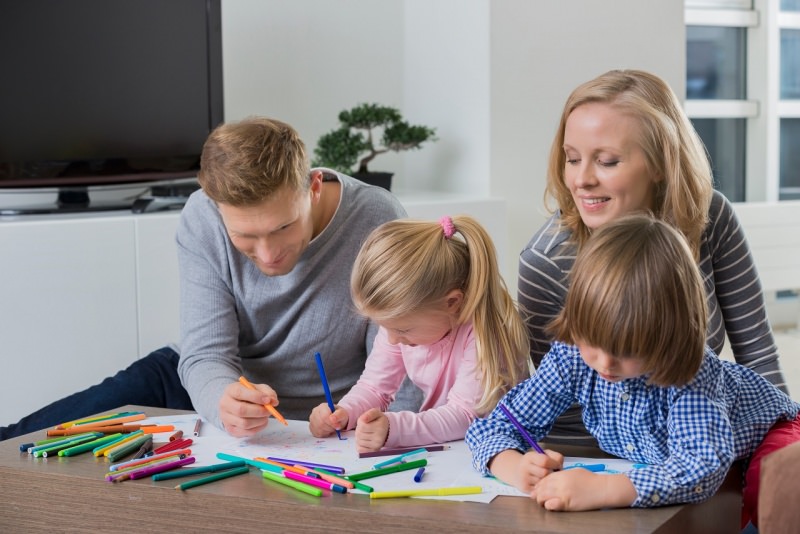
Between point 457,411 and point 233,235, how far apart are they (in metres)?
0.47

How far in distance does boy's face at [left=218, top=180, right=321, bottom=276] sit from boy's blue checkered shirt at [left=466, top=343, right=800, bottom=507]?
484 mm

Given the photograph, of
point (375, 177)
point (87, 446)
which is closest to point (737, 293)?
point (87, 446)

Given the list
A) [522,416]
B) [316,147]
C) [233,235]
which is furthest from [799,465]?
[316,147]

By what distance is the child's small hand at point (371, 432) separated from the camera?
1.44m

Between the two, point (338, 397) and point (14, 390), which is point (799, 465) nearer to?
point (338, 397)

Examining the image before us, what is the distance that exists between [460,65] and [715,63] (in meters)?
1.51

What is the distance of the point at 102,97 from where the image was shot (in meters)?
2.88

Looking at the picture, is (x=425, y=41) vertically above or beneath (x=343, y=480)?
above

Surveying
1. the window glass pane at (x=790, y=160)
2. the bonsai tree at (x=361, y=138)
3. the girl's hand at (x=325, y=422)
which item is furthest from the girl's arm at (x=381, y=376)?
the window glass pane at (x=790, y=160)

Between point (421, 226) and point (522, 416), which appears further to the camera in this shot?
point (421, 226)

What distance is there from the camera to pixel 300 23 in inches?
134

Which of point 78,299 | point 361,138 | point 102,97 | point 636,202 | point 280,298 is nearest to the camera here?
point 636,202

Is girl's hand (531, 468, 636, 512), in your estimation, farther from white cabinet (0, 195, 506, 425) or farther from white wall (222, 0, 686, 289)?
white wall (222, 0, 686, 289)

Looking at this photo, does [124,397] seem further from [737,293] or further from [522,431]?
[737,293]
